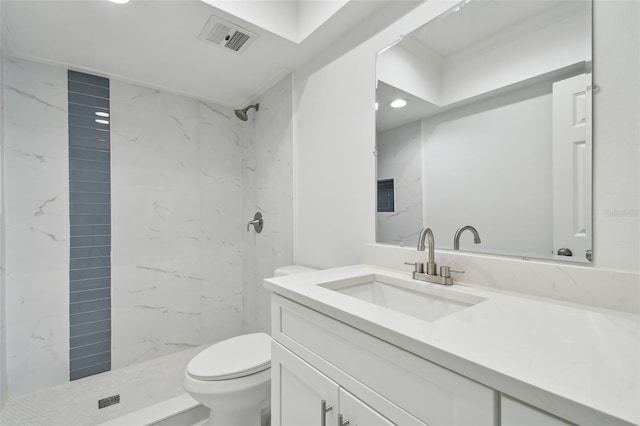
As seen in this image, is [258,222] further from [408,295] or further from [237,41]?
[408,295]

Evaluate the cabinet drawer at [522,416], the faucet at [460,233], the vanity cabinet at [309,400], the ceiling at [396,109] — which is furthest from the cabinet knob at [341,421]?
the ceiling at [396,109]

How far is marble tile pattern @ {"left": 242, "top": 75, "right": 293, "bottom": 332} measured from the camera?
6.77ft

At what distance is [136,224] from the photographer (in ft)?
7.02

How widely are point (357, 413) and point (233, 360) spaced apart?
0.92 metres

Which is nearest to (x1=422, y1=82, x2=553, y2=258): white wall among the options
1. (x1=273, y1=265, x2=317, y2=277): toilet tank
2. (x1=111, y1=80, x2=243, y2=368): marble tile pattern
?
(x1=273, y1=265, x2=317, y2=277): toilet tank

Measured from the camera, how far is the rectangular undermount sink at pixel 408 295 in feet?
3.10

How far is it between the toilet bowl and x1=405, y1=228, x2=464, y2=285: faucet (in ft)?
2.83

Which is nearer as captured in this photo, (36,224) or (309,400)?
(309,400)

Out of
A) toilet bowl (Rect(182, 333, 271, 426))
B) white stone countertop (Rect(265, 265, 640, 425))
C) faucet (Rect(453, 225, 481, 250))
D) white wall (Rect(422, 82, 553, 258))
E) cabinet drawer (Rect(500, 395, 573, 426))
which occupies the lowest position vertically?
toilet bowl (Rect(182, 333, 271, 426))

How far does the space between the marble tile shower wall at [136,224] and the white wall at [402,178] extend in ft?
5.29

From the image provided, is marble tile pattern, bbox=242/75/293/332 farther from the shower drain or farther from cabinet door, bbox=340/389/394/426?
cabinet door, bbox=340/389/394/426

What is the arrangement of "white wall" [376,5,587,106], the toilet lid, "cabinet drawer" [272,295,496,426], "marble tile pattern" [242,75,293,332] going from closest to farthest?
"cabinet drawer" [272,295,496,426] → "white wall" [376,5,587,106] → the toilet lid → "marble tile pattern" [242,75,293,332]

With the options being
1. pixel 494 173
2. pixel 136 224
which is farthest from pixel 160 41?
pixel 494 173

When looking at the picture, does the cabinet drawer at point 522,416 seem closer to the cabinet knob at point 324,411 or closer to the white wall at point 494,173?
the cabinet knob at point 324,411
